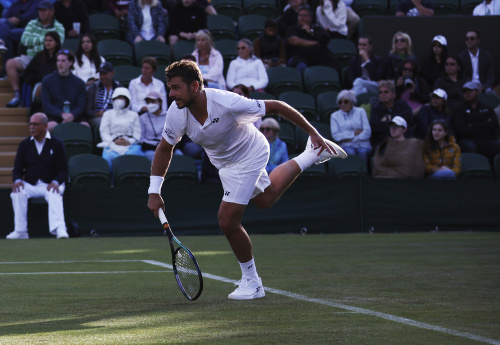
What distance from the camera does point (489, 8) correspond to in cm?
1802

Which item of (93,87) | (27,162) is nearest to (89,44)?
(93,87)

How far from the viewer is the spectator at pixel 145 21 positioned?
1611cm

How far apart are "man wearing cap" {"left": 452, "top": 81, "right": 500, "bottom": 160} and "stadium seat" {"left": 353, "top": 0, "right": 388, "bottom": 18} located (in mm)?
3934

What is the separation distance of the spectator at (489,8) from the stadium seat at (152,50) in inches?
254

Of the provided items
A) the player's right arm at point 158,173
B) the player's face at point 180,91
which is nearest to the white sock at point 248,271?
the player's right arm at point 158,173

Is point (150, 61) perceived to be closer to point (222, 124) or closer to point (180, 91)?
point (222, 124)

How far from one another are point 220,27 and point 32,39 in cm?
366

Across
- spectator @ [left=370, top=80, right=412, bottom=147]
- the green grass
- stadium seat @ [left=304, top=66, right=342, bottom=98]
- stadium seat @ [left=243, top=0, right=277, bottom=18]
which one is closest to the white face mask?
the green grass

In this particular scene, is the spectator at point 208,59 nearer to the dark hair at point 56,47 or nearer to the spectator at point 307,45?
the spectator at point 307,45

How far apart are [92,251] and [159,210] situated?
455 cm

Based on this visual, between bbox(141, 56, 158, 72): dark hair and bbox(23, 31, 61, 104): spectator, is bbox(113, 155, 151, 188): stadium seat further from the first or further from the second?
bbox(23, 31, 61, 104): spectator

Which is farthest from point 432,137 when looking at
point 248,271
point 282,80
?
point 248,271

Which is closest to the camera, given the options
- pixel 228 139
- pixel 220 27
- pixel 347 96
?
pixel 228 139

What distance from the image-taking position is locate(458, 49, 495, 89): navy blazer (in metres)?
16.9
